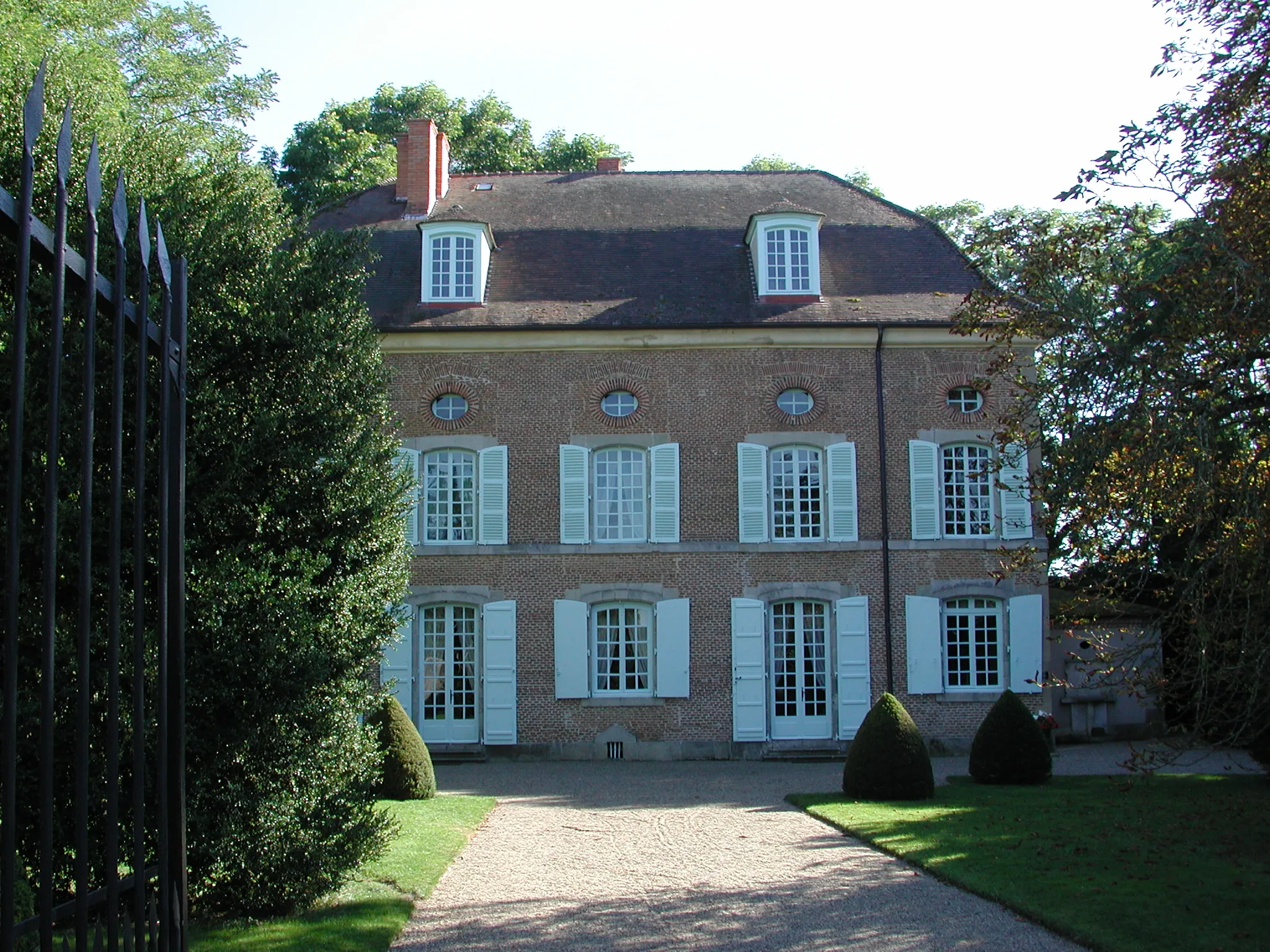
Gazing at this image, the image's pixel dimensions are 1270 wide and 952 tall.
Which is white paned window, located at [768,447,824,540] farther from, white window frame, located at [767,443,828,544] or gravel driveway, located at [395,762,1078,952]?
gravel driveway, located at [395,762,1078,952]

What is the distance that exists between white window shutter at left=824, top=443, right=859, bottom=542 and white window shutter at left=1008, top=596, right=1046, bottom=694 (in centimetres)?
285

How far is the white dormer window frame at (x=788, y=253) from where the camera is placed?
19969mm

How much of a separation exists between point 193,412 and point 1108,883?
7053 millimetres

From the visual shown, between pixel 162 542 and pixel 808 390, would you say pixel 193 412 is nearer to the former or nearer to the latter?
pixel 162 542

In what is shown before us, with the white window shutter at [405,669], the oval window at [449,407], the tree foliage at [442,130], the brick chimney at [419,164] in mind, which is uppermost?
the tree foliage at [442,130]

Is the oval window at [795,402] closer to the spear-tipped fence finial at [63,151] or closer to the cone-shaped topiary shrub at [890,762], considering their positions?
the cone-shaped topiary shrub at [890,762]

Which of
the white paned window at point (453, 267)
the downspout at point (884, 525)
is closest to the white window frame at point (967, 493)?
the downspout at point (884, 525)

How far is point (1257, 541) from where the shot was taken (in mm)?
7984

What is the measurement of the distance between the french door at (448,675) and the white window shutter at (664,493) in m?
3.22

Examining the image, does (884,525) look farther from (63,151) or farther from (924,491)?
(63,151)

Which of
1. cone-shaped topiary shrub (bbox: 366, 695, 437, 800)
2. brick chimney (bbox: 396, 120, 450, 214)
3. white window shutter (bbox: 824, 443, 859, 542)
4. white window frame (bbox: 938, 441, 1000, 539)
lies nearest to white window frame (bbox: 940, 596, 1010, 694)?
white window frame (bbox: 938, 441, 1000, 539)

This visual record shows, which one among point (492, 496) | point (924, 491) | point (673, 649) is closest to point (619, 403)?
point (492, 496)

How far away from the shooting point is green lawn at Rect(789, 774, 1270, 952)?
286 inches

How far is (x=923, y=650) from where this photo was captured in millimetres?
18625
